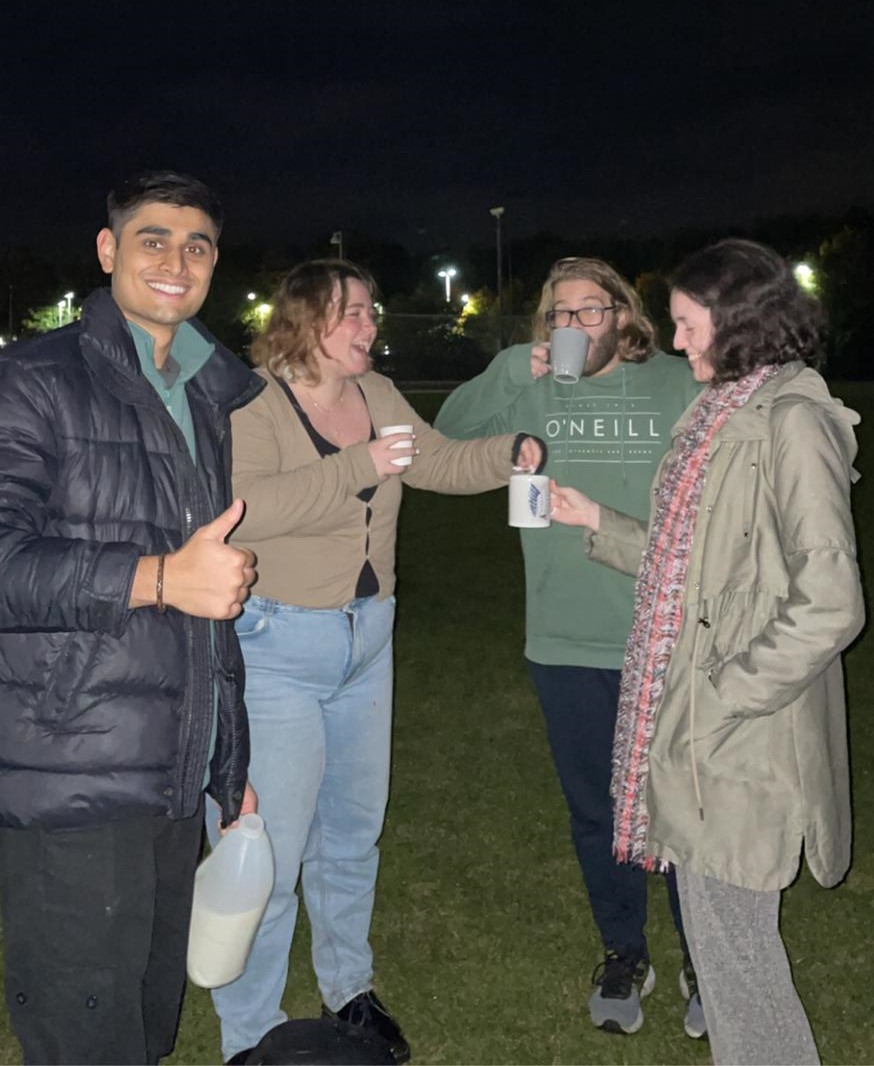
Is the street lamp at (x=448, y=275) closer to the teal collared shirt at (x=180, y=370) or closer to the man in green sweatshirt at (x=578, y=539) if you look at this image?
the man in green sweatshirt at (x=578, y=539)

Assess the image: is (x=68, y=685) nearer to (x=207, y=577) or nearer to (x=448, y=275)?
(x=207, y=577)

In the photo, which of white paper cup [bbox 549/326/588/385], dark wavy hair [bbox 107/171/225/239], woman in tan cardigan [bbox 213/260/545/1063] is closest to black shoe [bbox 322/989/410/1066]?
woman in tan cardigan [bbox 213/260/545/1063]

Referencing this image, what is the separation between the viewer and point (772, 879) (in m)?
2.48

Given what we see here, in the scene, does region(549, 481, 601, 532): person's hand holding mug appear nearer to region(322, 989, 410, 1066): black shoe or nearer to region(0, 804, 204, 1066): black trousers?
region(0, 804, 204, 1066): black trousers

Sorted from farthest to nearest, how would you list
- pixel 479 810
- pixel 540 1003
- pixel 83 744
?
pixel 479 810, pixel 540 1003, pixel 83 744

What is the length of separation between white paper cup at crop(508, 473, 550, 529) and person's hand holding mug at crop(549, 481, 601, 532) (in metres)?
0.11

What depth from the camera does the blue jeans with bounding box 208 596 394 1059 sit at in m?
3.02

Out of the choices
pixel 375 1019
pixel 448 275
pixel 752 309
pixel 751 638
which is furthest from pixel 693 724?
pixel 448 275

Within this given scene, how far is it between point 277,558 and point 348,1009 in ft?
4.74

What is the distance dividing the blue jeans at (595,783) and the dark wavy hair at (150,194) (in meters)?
1.79

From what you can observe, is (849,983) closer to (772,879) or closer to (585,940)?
(585,940)

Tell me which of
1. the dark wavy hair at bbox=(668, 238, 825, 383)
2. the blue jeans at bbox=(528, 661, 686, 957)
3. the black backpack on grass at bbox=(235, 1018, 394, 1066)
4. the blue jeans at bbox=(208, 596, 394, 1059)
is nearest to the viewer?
the black backpack on grass at bbox=(235, 1018, 394, 1066)

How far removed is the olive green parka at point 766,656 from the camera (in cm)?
233

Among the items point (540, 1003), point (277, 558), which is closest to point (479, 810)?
point (540, 1003)
